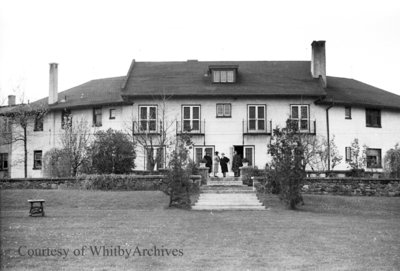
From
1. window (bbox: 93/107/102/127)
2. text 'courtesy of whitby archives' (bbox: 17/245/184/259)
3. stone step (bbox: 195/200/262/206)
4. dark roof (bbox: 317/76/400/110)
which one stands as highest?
dark roof (bbox: 317/76/400/110)

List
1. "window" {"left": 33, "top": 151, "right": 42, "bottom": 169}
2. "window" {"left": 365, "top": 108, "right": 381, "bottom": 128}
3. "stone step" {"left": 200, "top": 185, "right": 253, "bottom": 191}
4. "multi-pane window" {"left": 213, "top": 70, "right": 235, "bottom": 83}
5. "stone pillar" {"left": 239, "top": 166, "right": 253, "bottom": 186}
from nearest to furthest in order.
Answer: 1. "stone step" {"left": 200, "top": 185, "right": 253, "bottom": 191}
2. "stone pillar" {"left": 239, "top": 166, "right": 253, "bottom": 186}
3. "multi-pane window" {"left": 213, "top": 70, "right": 235, "bottom": 83}
4. "window" {"left": 365, "top": 108, "right": 381, "bottom": 128}
5. "window" {"left": 33, "top": 151, "right": 42, "bottom": 169}

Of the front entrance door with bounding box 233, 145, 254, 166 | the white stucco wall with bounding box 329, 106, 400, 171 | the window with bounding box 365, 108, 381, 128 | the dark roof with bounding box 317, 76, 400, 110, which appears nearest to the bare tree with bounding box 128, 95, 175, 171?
the front entrance door with bounding box 233, 145, 254, 166

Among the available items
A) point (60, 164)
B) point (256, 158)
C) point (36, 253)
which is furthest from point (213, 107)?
point (36, 253)

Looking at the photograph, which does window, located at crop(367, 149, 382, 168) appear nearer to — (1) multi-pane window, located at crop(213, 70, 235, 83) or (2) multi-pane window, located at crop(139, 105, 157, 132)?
(1) multi-pane window, located at crop(213, 70, 235, 83)

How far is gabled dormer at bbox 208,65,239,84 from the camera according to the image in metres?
41.1

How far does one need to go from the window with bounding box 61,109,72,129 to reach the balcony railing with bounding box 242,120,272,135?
12.1 meters

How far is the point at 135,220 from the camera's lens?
727 inches

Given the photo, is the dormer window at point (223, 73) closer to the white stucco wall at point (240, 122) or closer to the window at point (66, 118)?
the white stucco wall at point (240, 122)

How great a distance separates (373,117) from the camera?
138 feet

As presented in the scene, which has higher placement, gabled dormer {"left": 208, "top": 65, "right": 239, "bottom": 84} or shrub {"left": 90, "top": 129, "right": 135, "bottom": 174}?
gabled dormer {"left": 208, "top": 65, "right": 239, "bottom": 84}

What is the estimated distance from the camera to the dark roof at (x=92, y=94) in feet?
135

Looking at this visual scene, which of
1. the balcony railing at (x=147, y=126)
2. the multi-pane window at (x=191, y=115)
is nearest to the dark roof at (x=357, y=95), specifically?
the multi-pane window at (x=191, y=115)

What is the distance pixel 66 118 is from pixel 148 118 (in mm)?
6324

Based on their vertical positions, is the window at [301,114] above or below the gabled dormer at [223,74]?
below
